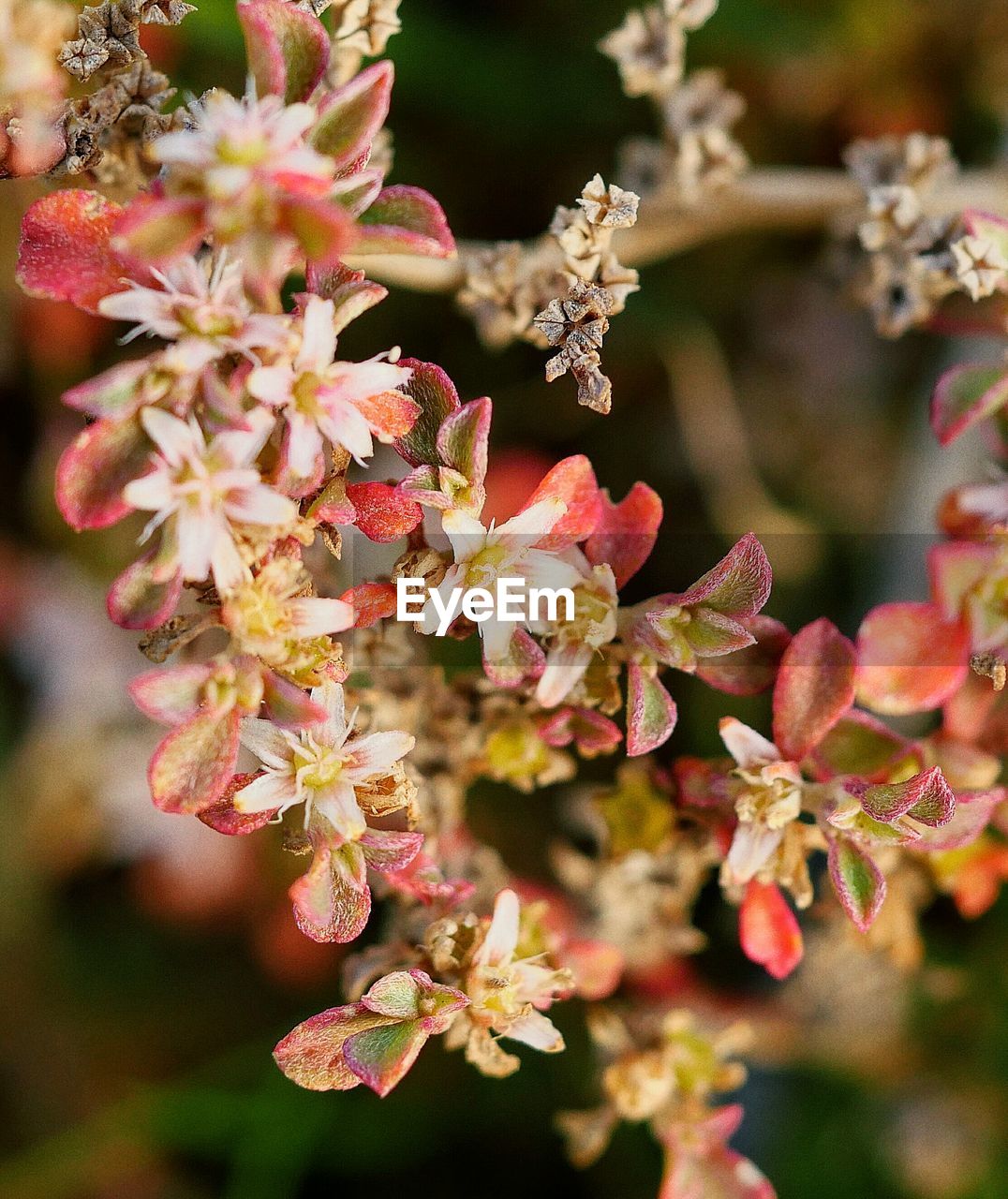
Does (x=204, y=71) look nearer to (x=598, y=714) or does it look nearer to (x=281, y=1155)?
(x=598, y=714)

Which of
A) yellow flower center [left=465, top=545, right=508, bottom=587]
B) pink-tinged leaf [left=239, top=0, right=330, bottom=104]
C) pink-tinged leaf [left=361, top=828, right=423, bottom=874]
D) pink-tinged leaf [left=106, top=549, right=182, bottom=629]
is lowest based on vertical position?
pink-tinged leaf [left=361, top=828, right=423, bottom=874]

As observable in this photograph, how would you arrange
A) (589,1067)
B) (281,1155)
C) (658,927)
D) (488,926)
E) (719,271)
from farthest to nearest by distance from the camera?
(719,271)
(281,1155)
(589,1067)
(658,927)
(488,926)

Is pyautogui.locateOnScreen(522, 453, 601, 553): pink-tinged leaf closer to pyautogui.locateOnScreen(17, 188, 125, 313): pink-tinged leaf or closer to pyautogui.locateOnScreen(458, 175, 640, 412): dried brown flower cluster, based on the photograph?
pyautogui.locateOnScreen(458, 175, 640, 412): dried brown flower cluster

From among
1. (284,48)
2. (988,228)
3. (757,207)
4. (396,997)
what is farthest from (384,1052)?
(757,207)

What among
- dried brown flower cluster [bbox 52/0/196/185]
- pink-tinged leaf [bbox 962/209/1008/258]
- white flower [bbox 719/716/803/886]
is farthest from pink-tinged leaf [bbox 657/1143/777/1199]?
dried brown flower cluster [bbox 52/0/196/185]

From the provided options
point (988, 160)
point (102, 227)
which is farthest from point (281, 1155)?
point (988, 160)

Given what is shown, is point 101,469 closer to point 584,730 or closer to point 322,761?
point 322,761
